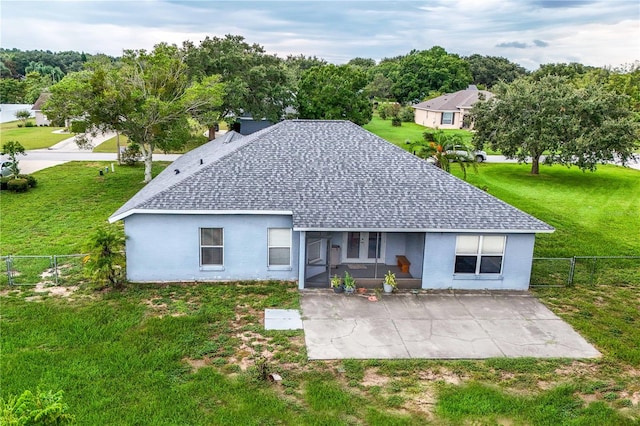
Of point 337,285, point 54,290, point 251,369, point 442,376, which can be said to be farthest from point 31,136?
point 442,376

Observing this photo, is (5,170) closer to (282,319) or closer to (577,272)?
(282,319)

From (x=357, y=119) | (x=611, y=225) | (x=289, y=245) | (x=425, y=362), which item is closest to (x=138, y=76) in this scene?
(x=289, y=245)

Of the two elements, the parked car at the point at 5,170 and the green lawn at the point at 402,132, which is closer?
the parked car at the point at 5,170

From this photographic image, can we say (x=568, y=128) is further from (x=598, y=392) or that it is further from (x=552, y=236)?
(x=598, y=392)

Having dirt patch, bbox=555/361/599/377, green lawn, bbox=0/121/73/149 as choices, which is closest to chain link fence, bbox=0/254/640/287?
dirt patch, bbox=555/361/599/377

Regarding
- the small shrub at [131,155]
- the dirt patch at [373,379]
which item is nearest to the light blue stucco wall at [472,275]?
the dirt patch at [373,379]

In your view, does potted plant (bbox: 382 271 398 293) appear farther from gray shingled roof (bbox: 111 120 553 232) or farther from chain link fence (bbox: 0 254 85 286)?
chain link fence (bbox: 0 254 85 286)

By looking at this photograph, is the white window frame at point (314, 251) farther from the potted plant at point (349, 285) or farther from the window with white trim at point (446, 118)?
the window with white trim at point (446, 118)
